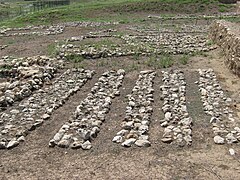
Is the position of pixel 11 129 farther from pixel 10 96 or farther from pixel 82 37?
pixel 82 37

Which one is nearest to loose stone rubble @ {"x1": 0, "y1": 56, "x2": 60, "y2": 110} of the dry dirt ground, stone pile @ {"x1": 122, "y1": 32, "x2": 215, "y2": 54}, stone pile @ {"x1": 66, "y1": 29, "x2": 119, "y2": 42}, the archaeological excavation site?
the archaeological excavation site

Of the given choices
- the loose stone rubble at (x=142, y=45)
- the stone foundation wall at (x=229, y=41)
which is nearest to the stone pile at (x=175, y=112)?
the stone foundation wall at (x=229, y=41)

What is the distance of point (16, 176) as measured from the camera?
9227mm

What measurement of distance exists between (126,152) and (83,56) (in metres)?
12.3

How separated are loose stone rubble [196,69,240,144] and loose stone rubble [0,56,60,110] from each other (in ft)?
22.9

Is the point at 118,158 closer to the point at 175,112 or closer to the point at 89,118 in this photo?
the point at 89,118

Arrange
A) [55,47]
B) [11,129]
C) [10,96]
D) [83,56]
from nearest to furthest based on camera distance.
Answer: [11,129] → [10,96] → [83,56] → [55,47]

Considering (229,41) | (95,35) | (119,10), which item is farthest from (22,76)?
(119,10)

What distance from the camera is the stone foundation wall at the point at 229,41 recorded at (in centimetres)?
1747

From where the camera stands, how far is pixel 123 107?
536 inches

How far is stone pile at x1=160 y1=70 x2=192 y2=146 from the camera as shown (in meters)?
10.8

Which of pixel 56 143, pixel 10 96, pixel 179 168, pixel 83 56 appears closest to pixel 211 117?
pixel 179 168

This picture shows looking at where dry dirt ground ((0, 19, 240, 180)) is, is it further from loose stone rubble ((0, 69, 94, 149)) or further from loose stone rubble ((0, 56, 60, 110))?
loose stone rubble ((0, 56, 60, 110))

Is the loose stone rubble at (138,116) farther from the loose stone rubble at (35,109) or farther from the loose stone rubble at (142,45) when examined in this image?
the loose stone rubble at (142,45)
